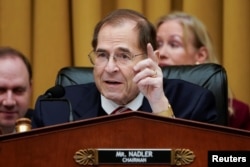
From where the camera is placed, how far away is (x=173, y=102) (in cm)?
216

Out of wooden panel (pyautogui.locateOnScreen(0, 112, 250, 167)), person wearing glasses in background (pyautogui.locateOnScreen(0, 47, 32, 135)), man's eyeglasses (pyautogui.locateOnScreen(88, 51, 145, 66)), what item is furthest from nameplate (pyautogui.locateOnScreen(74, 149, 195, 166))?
person wearing glasses in background (pyautogui.locateOnScreen(0, 47, 32, 135))

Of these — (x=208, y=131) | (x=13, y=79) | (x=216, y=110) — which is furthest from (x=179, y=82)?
(x=208, y=131)

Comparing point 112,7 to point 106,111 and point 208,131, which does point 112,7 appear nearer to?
point 106,111

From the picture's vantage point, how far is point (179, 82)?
2.24 metres

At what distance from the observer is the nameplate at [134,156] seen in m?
1.29

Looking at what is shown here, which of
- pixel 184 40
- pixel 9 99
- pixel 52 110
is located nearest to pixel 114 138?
pixel 52 110

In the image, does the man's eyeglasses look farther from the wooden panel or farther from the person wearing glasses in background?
the wooden panel

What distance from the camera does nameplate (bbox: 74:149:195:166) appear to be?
129 centimetres

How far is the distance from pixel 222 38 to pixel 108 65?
1.40 metres

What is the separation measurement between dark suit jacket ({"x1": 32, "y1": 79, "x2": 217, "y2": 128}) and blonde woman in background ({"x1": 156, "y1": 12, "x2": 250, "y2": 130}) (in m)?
0.83

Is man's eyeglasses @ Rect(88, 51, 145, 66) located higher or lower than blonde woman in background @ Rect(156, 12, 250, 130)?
lower

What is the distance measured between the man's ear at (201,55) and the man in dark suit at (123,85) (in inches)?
36.2

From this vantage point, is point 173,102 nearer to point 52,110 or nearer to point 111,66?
point 111,66

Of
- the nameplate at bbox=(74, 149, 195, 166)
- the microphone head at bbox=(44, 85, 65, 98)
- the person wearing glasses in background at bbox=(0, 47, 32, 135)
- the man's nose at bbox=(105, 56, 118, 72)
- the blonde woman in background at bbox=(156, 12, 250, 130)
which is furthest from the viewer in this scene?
the blonde woman in background at bbox=(156, 12, 250, 130)
